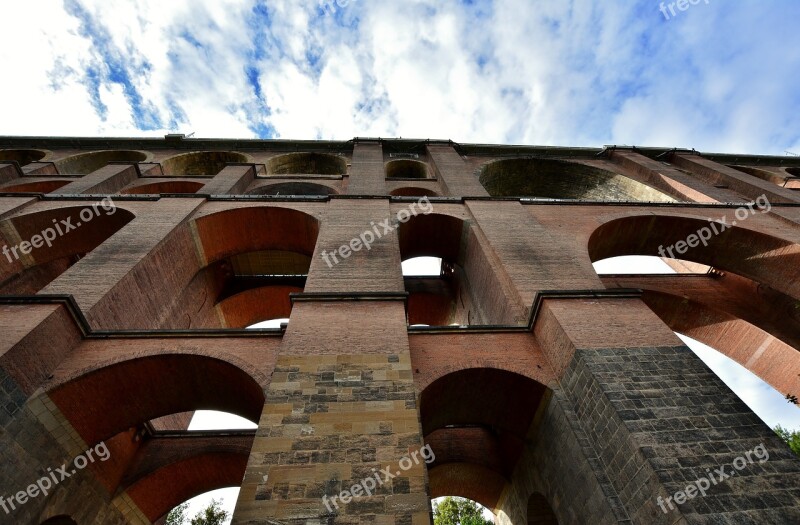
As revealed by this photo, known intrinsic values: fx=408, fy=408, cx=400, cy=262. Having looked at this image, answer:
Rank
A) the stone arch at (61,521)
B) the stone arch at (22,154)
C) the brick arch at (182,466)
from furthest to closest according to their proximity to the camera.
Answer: the stone arch at (22,154) → the brick arch at (182,466) → the stone arch at (61,521)

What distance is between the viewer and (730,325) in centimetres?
1358

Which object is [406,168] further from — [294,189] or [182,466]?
[182,466]

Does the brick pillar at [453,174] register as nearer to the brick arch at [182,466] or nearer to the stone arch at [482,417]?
the stone arch at [482,417]

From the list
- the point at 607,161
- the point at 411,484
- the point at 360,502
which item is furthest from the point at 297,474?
the point at 607,161

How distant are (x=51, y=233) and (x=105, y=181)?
3.55 metres

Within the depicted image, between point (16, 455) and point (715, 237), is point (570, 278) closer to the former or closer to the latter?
point (715, 237)

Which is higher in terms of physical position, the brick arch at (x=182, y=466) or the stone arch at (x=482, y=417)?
the brick arch at (x=182, y=466)

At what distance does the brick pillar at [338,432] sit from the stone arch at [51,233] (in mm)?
7656

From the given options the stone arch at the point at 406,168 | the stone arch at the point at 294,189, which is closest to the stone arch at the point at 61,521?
the stone arch at the point at 294,189

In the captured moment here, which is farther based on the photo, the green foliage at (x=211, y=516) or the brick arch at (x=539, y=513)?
the green foliage at (x=211, y=516)

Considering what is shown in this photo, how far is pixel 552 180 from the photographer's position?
19734 mm

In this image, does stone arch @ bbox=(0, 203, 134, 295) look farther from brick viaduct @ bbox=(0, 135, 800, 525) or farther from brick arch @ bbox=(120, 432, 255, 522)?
brick arch @ bbox=(120, 432, 255, 522)

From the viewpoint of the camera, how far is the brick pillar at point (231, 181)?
12.7m

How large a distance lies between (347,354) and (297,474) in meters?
1.83
